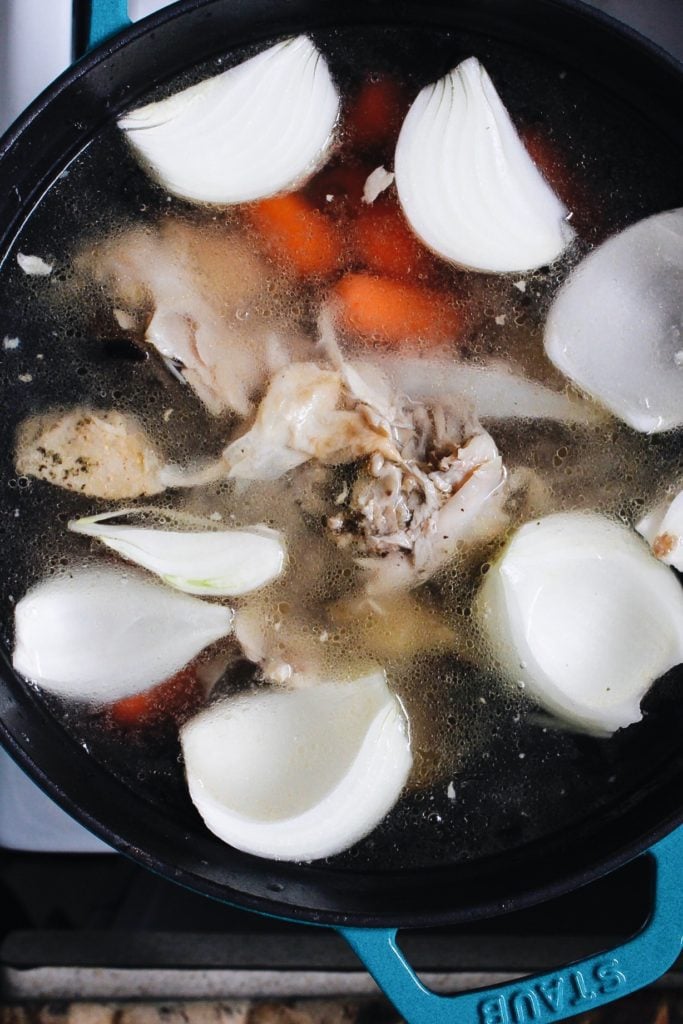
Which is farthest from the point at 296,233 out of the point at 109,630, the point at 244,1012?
the point at 244,1012

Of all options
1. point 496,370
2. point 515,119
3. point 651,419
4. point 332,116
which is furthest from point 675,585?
point 332,116

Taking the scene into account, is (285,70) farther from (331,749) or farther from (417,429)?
(331,749)

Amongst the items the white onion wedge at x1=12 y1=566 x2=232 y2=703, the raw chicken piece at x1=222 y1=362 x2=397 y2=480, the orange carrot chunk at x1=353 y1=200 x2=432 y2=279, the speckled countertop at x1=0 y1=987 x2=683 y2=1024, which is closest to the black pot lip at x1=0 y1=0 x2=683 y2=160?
the orange carrot chunk at x1=353 y1=200 x2=432 y2=279

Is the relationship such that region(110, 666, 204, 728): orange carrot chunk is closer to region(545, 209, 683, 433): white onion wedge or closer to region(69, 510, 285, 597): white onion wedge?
region(69, 510, 285, 597): white onion wedge

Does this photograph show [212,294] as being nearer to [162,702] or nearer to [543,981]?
[162,702]

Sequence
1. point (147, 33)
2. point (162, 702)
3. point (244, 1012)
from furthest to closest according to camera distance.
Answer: point (244, 1012)
point (162, 702)
point (147, 33)

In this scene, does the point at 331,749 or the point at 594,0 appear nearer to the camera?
the point at 331,749

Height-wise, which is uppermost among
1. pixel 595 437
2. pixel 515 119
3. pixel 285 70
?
pixel 285 70
